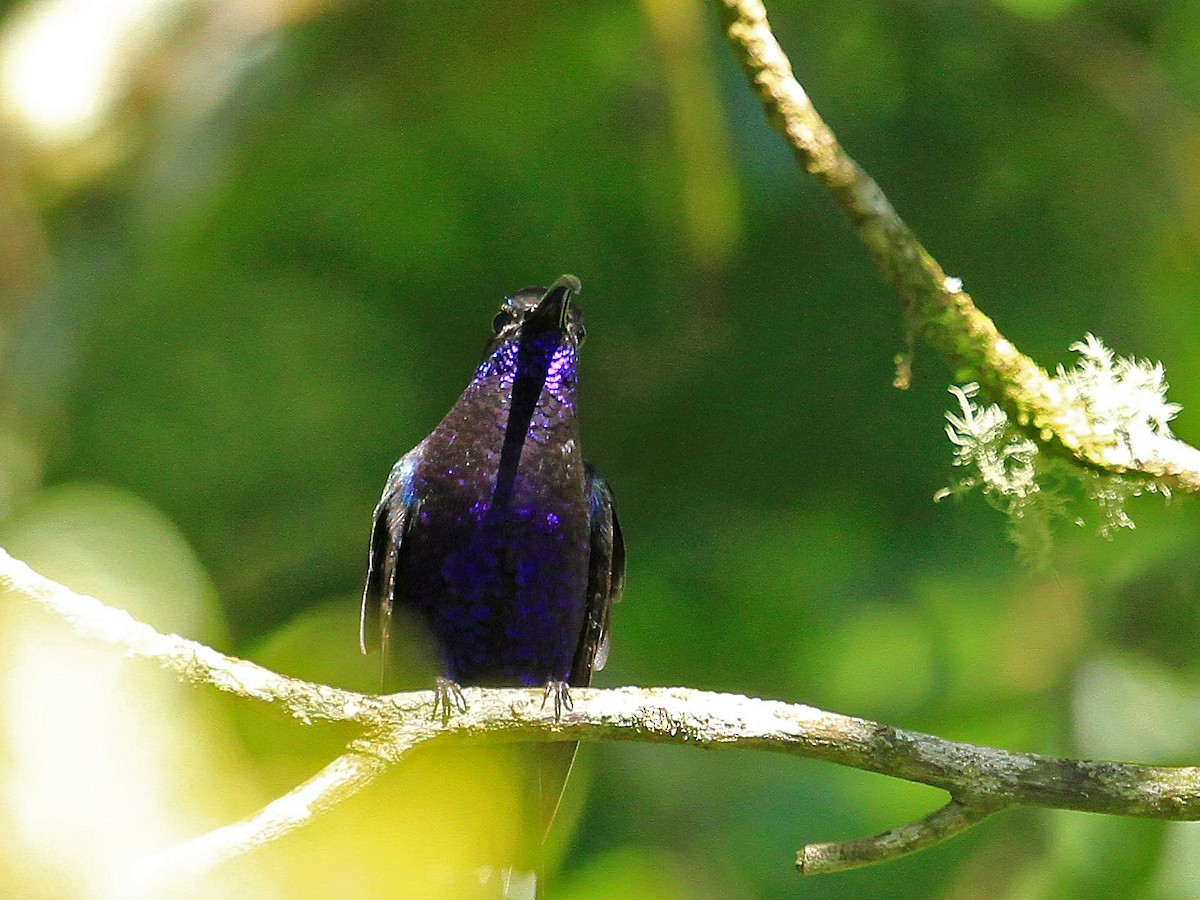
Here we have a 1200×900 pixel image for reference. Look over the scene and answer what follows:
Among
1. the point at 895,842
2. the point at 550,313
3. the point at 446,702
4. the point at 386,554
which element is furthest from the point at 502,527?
the point at 895,842

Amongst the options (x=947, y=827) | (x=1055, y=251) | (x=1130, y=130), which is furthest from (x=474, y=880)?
(x=1130, y=130)

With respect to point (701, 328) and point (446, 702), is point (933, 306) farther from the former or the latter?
point (701, 328)

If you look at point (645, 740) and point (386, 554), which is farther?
point (386, 554)

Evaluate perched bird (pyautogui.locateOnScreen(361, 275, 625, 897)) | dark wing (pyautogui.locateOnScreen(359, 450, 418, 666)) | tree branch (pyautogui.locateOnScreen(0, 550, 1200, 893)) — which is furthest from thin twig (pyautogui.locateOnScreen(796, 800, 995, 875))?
dark wing (pyautogui.locateOnScreen(359, 450, 418, 666))

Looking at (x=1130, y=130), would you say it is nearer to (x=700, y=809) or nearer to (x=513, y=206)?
(x=513, y=206)

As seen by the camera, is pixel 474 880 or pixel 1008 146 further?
pixel 1008 146

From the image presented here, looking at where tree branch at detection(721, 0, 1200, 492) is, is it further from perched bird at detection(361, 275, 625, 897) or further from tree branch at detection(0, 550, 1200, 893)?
perched bird at detection(361, 275, 625, 897)

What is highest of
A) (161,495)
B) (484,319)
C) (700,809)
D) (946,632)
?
(484,319)
